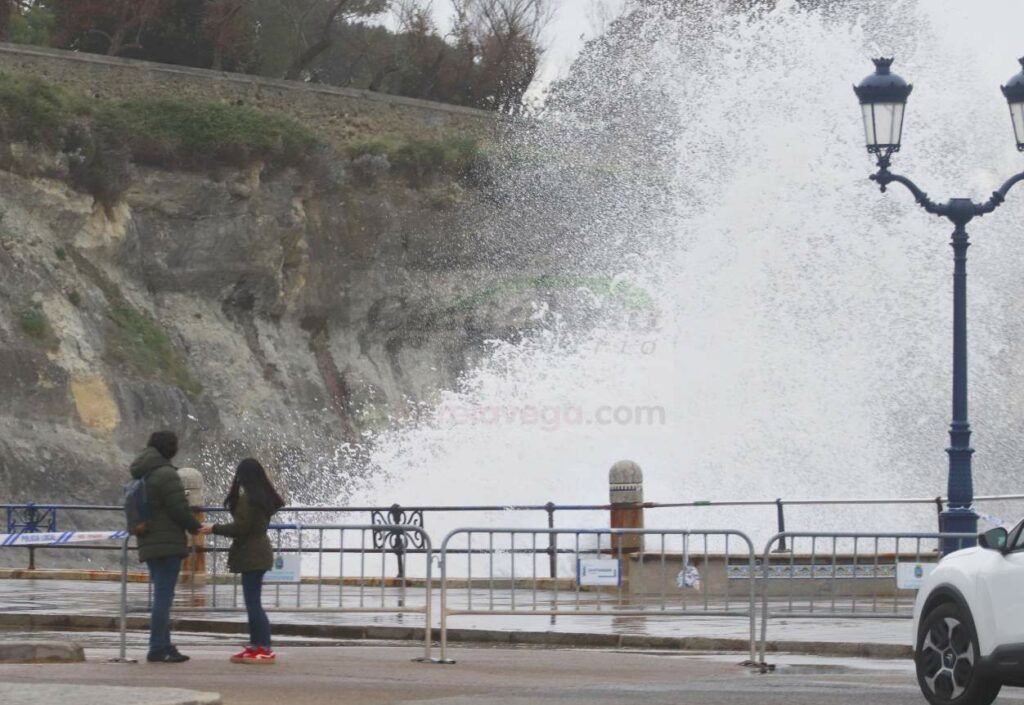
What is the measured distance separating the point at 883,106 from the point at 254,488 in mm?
7906

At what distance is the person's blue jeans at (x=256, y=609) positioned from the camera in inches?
524

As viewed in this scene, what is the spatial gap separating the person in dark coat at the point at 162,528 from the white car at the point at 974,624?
515 cm

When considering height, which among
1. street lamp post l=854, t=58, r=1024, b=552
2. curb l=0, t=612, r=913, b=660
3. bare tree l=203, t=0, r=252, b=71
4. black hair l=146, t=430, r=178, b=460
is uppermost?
bare tree l=203, t=0, r=252, b=71

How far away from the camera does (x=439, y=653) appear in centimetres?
1512

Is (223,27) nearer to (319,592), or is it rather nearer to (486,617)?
(486,617)

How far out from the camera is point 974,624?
33.1 ft

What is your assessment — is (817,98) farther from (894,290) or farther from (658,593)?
(658,593)

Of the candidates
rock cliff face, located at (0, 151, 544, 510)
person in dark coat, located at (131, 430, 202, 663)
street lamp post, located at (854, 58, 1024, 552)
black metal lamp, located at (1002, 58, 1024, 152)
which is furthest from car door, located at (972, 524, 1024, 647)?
rock cliff face, located at (0, 151, 544, 510)

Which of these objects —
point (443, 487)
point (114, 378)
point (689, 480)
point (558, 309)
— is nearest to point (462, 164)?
point (558, 309)

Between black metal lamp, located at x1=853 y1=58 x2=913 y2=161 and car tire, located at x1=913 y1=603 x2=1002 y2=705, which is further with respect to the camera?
black metal lamp, located at x1=853 y1=58 x2=913 y2=161

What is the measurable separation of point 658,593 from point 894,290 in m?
19.9

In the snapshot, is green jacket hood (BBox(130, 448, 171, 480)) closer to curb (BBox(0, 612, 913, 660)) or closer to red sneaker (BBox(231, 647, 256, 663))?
red sneaker (BBox(231, 647, 256, 663))

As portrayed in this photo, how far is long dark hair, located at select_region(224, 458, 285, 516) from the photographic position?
43.1 ft

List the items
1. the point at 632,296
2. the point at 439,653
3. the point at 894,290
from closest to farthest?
1. the point at 439,653
2. the point at 894,290
3. the point at 632,296
